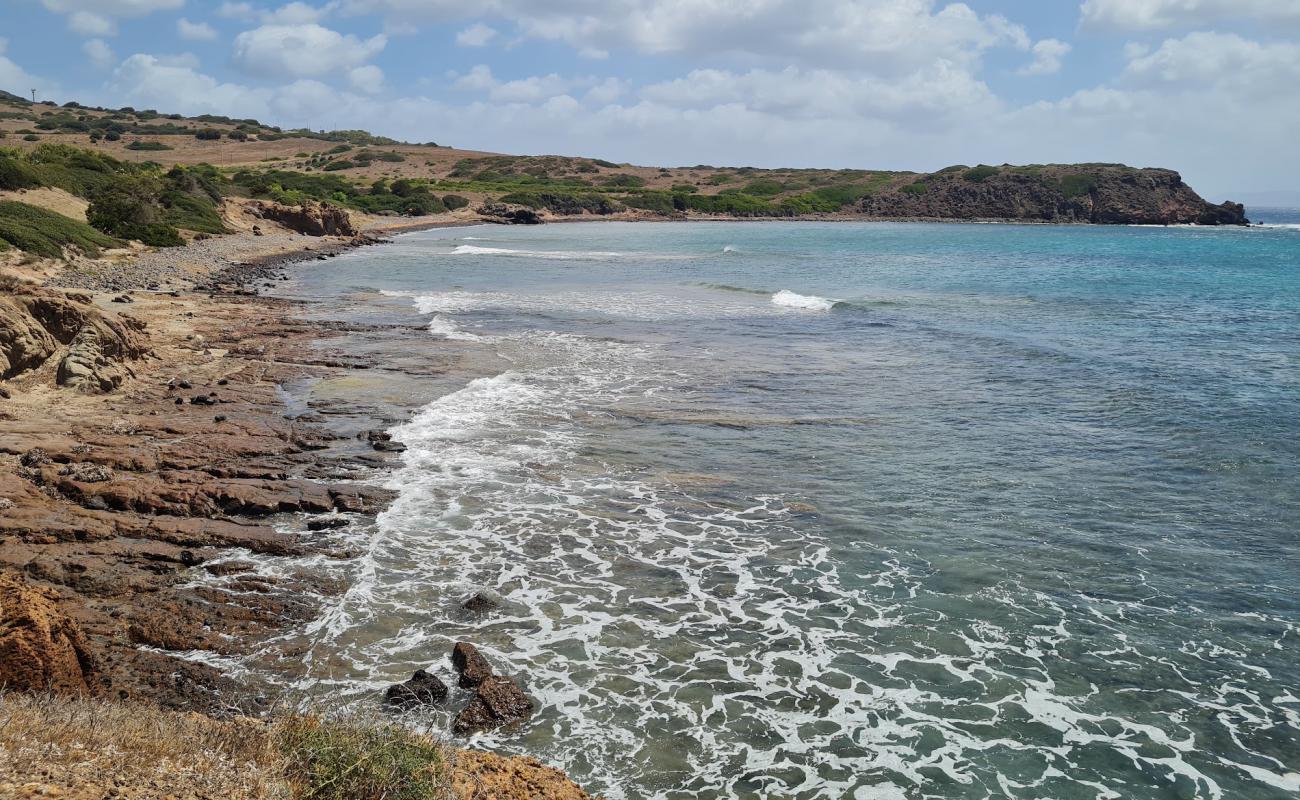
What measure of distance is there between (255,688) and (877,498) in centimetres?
856

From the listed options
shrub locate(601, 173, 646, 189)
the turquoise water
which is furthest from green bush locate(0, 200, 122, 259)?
shrub locate(601, 173, 646, 189)

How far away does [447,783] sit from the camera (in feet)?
16.9

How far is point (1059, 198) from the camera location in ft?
397

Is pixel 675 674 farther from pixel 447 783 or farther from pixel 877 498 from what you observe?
pixel 877 498

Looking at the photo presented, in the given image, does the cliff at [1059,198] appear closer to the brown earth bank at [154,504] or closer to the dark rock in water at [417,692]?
the brown earth bank at [154,504]

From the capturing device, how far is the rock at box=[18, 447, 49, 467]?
38.2 ft

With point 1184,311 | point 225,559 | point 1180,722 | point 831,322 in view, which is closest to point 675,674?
point 1180,722

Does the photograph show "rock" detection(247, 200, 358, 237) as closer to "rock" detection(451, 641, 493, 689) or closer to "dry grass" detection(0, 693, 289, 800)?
"rock" detection(451, 641, 493, 689)

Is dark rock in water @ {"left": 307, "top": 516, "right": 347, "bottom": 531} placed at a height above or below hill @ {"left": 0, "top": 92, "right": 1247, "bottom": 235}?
below

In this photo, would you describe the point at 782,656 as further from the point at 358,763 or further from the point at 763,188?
the point at 763,188

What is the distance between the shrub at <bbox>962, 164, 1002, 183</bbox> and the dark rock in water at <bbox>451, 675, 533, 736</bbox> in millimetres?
135890

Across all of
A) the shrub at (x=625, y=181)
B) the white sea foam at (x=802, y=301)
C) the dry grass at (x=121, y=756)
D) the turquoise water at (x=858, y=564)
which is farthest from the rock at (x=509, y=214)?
the dry grass at (x=121, y=756)

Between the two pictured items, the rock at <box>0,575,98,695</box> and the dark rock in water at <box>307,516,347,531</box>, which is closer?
the rock at <box>0,575,98,695</box>

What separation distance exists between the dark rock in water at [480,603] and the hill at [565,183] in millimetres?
83738
